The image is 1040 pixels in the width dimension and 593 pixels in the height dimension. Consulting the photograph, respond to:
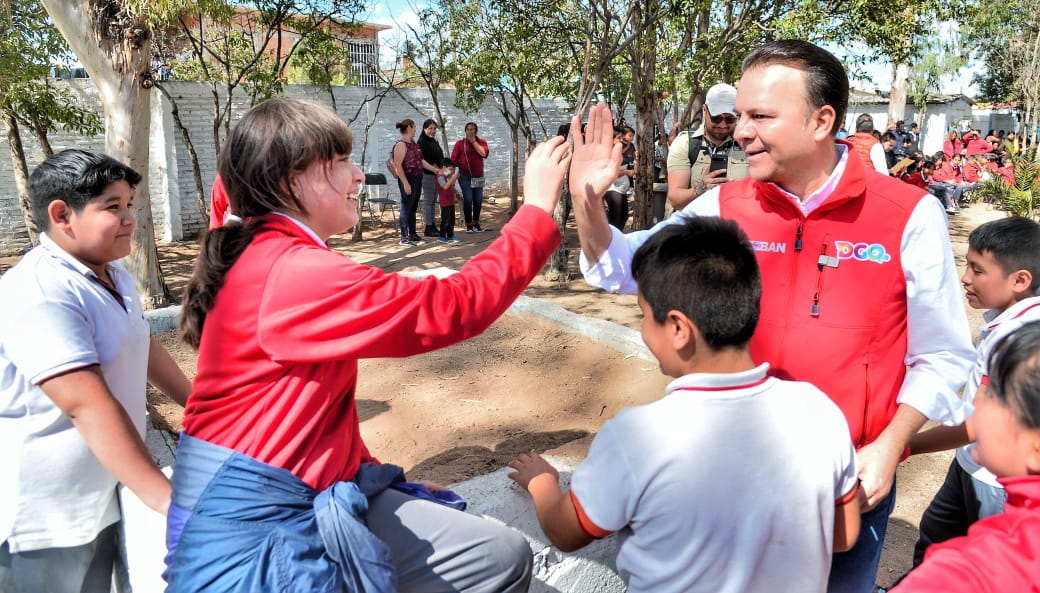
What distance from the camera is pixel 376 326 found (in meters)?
1.48

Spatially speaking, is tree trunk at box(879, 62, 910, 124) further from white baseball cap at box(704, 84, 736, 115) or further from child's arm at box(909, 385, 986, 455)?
child's arm at box(909, 385, 986, 455)

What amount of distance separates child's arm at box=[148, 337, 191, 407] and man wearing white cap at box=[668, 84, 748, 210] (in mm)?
3377

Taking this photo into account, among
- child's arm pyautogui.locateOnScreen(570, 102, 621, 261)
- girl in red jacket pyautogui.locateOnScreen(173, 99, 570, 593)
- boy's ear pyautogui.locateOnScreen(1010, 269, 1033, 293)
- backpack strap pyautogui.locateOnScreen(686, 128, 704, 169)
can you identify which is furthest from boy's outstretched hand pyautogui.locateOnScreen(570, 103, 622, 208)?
backpack strap pyautogui.locateOnScreen(686, 128, 704, 169)

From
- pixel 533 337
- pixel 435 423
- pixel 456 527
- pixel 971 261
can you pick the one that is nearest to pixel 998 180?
pixel 533 337

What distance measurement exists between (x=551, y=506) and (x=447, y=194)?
1023 cm

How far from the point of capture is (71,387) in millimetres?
1784

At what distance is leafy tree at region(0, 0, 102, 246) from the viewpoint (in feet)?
25.9

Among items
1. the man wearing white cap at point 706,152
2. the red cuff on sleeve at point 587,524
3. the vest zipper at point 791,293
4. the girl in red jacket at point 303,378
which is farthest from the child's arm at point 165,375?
the man wearing white cap at point 706,152

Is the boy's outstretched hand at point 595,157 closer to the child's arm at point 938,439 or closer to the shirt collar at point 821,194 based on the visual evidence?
the shirt collar at point 821,194

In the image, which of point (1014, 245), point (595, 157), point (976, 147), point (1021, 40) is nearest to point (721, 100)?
point (1014, 245)

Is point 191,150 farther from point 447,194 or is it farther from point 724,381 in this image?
point 724,381

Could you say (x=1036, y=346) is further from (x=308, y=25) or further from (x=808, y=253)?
(x=308, y=25)

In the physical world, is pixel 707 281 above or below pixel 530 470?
above

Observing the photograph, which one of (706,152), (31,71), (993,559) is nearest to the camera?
(993,559)
